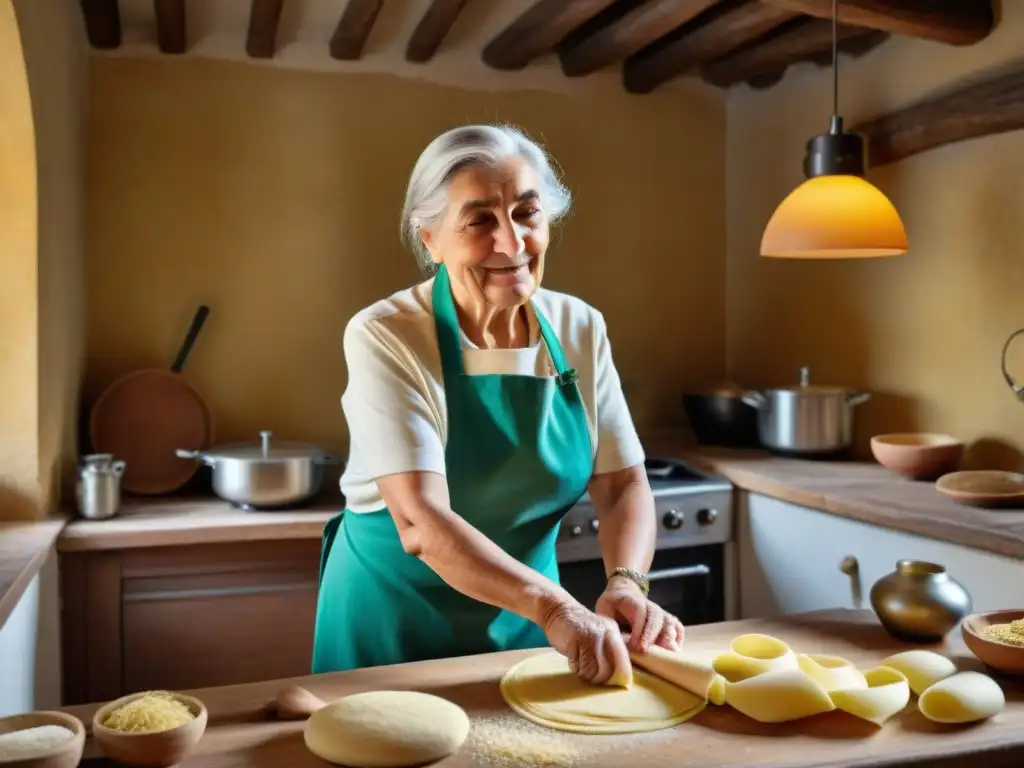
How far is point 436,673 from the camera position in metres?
1.21

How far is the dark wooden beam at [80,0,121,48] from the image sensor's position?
2373 millimetres

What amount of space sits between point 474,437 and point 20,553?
0.98 meters

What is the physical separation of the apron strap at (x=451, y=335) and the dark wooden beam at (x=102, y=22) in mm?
1444

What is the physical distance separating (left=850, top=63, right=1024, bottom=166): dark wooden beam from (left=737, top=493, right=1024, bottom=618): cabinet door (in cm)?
95

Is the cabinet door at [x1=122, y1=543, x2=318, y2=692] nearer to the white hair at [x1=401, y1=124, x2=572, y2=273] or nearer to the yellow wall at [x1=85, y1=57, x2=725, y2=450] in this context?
the yellow wall at [x1=85, y1=57, x2=725, y2=450]

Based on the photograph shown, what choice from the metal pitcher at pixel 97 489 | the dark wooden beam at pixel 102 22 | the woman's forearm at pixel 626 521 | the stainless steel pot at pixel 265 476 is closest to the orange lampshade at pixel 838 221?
the woman's forearm at pixel 626 521

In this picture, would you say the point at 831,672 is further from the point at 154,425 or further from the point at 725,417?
the point at 154,425

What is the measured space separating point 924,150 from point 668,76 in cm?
80

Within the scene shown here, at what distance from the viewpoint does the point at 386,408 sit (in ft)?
4.35

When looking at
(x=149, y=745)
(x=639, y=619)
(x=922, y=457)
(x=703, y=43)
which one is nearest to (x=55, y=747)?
(x=149, y=745)

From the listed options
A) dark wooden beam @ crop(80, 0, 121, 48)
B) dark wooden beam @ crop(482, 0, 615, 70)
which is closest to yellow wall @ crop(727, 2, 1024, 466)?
dark wooden beam @ crop(482, 0, 615, 70)

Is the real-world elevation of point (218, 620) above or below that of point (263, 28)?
below

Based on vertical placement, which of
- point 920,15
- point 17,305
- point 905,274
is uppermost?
point 920,15

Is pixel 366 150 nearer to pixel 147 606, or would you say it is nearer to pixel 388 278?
pixel 388 278
